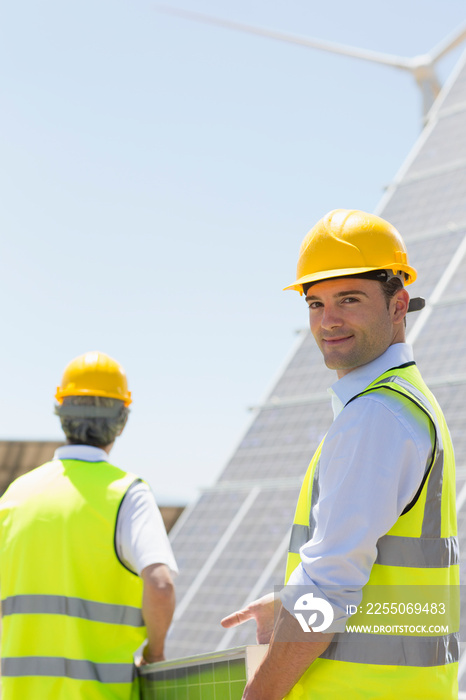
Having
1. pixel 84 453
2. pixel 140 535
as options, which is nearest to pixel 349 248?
pixel 140 535

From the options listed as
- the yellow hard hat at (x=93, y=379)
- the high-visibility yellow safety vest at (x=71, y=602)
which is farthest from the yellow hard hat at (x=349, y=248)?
the yellow hard hat at (x=93, y=379)

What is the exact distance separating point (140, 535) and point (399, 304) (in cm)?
166

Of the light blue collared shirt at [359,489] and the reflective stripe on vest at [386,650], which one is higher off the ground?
the light blue collared shirt at [359,489]

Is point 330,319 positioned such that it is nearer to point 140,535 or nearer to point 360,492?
point 360,492

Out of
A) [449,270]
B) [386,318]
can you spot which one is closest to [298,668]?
[386,318]

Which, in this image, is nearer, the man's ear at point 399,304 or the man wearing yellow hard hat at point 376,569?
the man wearing yellow hard hat at point 376,569

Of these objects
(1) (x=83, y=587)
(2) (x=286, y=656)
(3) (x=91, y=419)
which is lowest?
(2) (x=286, y=656)

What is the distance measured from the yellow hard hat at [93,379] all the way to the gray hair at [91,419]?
30mm

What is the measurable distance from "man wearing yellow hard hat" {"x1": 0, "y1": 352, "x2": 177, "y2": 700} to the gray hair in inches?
8.9

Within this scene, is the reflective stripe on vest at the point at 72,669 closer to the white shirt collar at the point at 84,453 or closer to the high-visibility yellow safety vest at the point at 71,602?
the high-visibility yellow safety vest at the point at 71,602

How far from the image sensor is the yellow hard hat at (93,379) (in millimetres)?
4312

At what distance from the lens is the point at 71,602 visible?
3.75 m

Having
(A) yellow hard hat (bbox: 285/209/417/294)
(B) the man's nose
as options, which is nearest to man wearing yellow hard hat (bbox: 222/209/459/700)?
(B) the man's nose

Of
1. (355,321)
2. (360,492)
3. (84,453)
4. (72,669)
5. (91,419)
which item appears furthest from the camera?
(91,419)
